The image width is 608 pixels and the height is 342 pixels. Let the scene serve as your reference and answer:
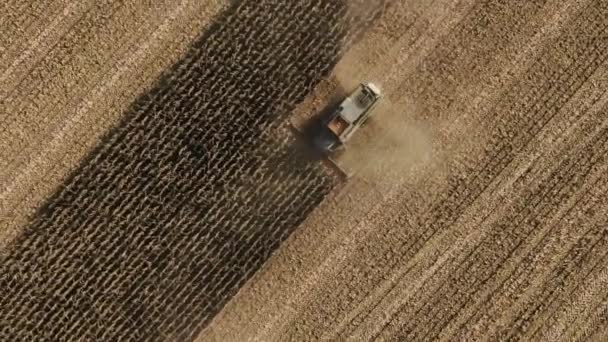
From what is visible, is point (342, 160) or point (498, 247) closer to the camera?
point (342, 160)

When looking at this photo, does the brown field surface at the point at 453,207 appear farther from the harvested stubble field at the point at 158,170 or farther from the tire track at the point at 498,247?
the harvested stubble field at the point at 158,170

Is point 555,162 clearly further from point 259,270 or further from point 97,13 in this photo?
point 97,13

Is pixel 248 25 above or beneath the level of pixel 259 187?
above

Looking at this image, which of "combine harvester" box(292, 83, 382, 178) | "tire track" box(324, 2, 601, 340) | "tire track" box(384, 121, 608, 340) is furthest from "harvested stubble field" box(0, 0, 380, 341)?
"tire track" box(384, 121, 608, 340)

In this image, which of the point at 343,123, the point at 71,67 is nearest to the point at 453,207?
the point at 343,123

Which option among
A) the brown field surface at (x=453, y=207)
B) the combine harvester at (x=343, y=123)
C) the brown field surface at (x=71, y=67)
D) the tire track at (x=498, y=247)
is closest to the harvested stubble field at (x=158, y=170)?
the brown field surface at (x=71, y=67)

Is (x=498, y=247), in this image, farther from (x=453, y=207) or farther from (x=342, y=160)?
(x=342, y=160)

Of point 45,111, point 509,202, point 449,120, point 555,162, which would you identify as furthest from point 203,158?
point 555,162
